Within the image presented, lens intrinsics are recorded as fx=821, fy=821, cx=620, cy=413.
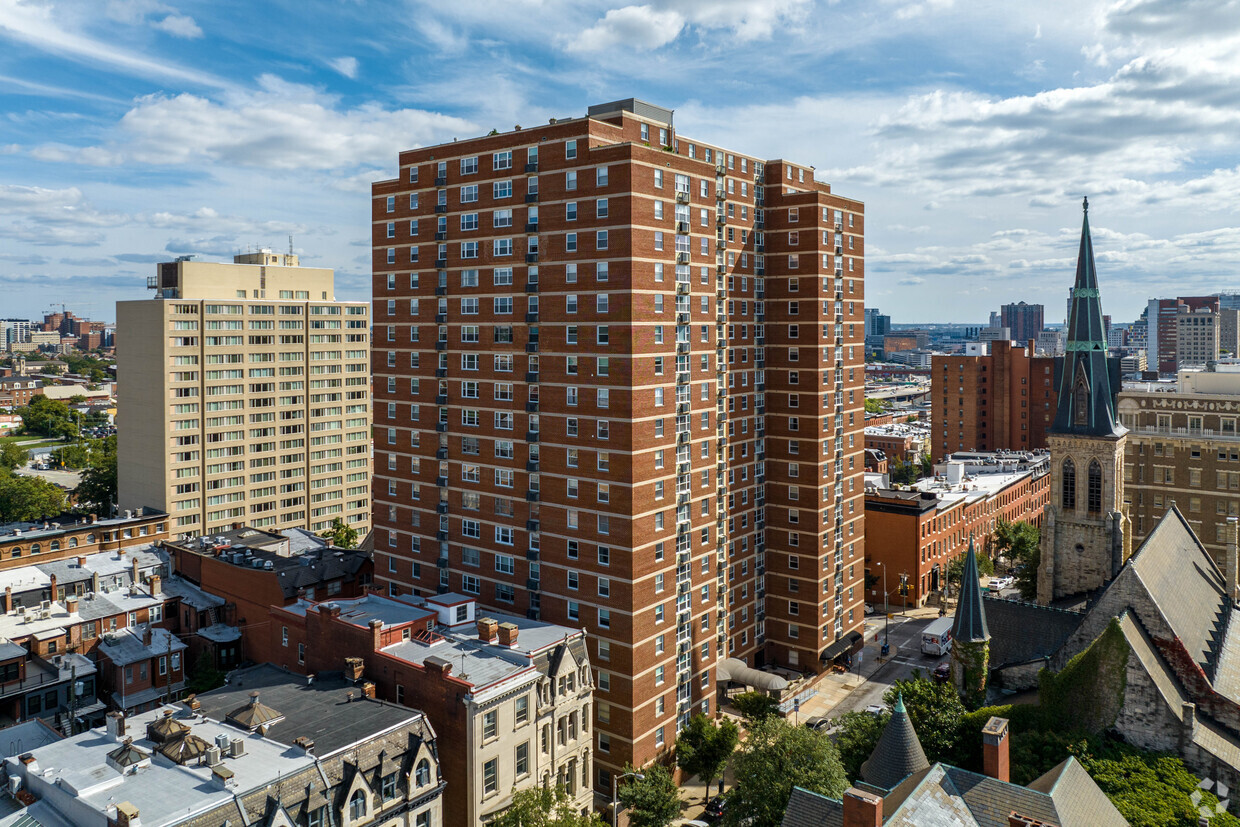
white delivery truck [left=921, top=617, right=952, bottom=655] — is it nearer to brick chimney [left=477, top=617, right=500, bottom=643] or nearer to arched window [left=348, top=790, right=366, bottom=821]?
brick chimney [left=477, top=617, right=500, bottom=643]

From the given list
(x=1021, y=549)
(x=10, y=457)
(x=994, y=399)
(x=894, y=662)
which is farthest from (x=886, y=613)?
(x=10, y=457)

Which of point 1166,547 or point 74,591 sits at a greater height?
point 1166,547

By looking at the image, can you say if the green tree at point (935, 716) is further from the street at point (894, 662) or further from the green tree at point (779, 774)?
the street at point (894, 662)

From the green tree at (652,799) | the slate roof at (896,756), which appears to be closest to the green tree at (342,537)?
the green tree at (652,799)

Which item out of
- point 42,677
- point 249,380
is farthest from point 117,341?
point 42,677

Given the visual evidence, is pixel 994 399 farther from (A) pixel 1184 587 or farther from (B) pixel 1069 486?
(A) pixel 1184 587

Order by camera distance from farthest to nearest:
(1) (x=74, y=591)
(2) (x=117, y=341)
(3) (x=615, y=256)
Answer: (2) (x=117, y=341) → (1) (x=74, y=591) → (3) (x=615, y=256)

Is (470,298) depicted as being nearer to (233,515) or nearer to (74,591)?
(74,591)
